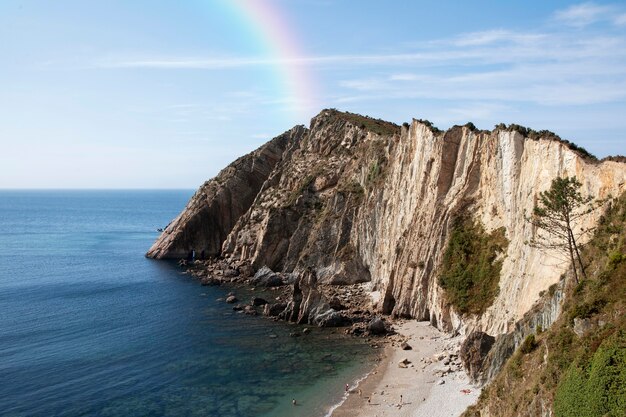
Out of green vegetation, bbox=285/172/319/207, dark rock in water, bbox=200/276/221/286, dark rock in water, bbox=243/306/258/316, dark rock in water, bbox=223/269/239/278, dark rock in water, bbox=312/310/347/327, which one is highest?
green vegetation, bbox=285/172/319/207

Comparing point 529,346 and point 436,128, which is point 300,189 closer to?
point 436,128

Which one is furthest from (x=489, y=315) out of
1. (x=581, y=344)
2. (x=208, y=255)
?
(x=208, y=255)

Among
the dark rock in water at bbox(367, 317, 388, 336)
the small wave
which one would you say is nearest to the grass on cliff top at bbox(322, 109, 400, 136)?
the dark rock in water at bbox(367, 317, 388, 336)

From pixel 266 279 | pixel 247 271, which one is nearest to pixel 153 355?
pixel 266 279

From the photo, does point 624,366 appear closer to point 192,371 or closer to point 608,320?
point 608,320

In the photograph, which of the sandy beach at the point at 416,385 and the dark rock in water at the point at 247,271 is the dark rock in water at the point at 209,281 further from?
the sandy beach at the point at 416,385

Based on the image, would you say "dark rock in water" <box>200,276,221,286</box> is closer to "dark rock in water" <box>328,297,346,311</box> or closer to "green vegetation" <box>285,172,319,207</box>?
"green vegetation" <box>285,172,319,207</box>
